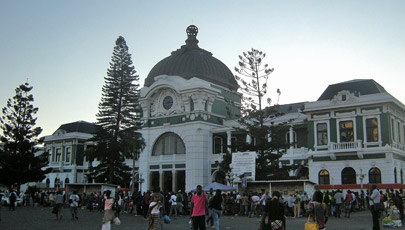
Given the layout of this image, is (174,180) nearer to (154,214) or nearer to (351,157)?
(351,157)

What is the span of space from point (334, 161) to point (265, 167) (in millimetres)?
5968

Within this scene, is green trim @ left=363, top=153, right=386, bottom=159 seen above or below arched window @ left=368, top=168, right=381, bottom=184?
above

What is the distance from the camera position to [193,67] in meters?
46.6

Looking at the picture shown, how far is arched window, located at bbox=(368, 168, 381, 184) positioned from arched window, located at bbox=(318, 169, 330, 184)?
321 cm

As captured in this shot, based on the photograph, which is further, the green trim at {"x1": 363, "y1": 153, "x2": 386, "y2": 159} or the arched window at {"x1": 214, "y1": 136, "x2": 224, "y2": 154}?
the arched window at {"x1": 214, "y1": 136, "x2": 224, "y2": 154}

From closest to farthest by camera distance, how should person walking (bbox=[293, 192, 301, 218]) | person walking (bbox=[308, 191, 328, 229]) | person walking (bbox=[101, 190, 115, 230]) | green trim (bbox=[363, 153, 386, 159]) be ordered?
person walking (bbox=[308, 191, 328, 229]) < person walking (bbox=[101, 190, 115, 230]) < person walking (bbox=[293, 192, 301, 218]) < green trim (bbox=[363, 153, 386, 159])

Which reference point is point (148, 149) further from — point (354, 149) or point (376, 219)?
point (376, 219)

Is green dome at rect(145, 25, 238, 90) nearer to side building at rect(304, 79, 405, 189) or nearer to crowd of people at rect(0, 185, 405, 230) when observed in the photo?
side building at rect(304, 79, 405, 189)

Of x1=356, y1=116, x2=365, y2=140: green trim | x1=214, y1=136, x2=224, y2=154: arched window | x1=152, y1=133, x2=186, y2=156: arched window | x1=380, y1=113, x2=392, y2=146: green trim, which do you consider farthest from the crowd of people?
x1=214, y1=136, x2=224, y2=154: arched window

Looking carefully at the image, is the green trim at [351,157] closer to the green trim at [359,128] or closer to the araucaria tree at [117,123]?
the green trim at [359,128]

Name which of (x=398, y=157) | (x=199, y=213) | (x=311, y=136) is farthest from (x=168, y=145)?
(x=199, y=213)

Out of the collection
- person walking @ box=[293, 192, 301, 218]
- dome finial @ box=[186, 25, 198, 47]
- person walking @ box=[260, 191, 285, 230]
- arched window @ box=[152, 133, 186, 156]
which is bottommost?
person walking @ box=[293, 192, 301, 218]

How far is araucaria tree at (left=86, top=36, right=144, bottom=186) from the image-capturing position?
1524 inches

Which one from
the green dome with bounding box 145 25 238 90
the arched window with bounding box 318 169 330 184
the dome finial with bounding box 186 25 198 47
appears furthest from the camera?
the dome finial with bounding box 186 25 198 47
